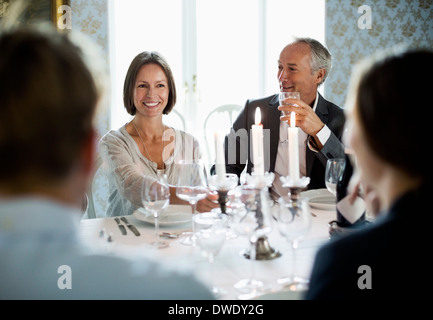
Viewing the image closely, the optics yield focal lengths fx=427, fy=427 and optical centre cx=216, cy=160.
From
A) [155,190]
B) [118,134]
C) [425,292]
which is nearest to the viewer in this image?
[425,292]

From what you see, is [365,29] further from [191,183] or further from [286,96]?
[191,183]

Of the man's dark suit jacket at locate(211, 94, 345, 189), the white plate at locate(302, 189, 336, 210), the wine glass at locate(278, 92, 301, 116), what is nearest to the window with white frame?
the man's dark suit jacket at locate(211, 94, 345, 189)

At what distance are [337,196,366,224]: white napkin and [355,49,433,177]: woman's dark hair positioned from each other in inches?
23.8

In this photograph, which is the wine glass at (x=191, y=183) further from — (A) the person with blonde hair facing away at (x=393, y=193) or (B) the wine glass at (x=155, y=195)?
(A) the person with blonde hair facing away at (x=393, y=193)

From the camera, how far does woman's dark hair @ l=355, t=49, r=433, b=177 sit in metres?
0.73

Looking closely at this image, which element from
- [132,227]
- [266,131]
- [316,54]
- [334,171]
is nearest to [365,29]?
[316,54]

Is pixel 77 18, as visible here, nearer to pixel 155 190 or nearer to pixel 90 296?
pixel 155 190

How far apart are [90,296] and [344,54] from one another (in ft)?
13.5

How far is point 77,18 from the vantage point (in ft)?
12.2

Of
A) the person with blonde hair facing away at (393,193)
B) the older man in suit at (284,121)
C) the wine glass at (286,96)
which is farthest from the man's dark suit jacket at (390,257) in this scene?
the older man in suit at (284,121)

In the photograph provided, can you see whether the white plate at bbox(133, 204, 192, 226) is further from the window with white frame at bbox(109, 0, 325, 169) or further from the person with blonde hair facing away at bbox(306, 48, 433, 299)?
the window with white frame at bbox(109, 0, 325, 169)

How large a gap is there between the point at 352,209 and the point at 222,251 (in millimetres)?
436

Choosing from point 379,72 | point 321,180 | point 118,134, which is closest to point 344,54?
point 321,180

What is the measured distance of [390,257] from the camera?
726 mm
